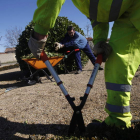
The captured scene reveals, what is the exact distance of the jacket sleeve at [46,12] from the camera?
1400mm

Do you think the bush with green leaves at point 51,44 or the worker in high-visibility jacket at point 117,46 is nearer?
the worker in high-visibility jacket at point 117,46

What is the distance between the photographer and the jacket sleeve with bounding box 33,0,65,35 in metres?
1.40

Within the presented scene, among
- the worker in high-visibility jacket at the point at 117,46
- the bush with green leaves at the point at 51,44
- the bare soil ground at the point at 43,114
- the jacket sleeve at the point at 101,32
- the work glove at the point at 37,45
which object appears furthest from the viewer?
the bush with green leaves at the point at 51,44

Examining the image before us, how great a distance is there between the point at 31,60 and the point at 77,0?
304cm

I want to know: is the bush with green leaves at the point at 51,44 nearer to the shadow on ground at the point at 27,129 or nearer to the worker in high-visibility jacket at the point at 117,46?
the shadow on ground at the point at 27,129

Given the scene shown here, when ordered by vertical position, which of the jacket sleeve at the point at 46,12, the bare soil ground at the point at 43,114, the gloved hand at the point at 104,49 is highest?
the jacket sleeve at the point at 46,12

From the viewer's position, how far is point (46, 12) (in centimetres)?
141

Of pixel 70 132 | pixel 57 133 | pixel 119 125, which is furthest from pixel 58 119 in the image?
pixel 119 125

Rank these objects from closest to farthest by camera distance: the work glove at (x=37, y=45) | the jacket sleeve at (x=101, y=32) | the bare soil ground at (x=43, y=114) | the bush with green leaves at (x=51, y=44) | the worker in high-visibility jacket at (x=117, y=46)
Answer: the worker in high-visibility jacket at (x=117, y=46) → the work glove at (x=37, y=45) → the jacket sleeve at (x=101, y=32) → the bare soil ground at (x=43, y=114) → the bush with green leaves at (x=51, y=44)

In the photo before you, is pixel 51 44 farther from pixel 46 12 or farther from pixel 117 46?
pixel 117 46

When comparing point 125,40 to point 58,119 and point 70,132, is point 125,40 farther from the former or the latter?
point 58,119

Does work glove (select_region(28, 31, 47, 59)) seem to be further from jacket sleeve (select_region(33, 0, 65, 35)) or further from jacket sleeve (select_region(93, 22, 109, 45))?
jacket sleeve (select_region(93, 22, 109, 45))

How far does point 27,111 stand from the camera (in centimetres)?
238

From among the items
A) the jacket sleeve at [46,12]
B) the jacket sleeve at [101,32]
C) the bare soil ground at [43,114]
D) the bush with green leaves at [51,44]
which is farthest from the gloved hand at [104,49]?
the bush with green leaves at [51,44]
